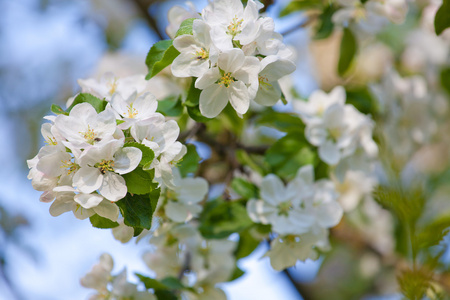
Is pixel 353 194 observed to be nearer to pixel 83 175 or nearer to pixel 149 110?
pixel 149 110

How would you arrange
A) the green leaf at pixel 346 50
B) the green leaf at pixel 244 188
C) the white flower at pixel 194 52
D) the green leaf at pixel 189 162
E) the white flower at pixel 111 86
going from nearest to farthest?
the white flower at pixel 194 52, the white flower at pixel 111 86, the green leaf at pixel 189 162, the green leaf at pixel 244 188, the green leaf at pixel 346 50

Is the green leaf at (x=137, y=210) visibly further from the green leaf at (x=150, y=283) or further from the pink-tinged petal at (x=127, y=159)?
the green leaf at (x=150, y=283)

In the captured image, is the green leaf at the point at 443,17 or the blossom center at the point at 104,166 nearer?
the blossom center at the point at 104,166

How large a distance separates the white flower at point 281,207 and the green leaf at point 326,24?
49cm

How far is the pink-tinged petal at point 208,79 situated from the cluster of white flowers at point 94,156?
88 mm

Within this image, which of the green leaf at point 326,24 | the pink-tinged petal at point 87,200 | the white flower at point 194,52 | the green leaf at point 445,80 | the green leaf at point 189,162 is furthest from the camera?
the green leaf at point 445,80

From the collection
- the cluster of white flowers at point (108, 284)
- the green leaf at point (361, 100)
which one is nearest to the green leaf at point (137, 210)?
the cluster of white flowers at point (108, 284)

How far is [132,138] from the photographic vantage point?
35.1 inches

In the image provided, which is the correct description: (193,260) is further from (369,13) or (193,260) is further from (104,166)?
(369,13)

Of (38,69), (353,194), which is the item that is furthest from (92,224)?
(38,69)

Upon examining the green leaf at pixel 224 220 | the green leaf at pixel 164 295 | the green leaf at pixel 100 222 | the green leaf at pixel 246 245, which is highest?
the green leaf at pixel 100 222

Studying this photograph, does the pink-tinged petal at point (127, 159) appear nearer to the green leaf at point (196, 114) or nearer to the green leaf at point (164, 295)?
the green leaf at point (196, 114)

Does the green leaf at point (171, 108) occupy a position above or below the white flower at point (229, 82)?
below

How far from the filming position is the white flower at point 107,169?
2.71 ft
